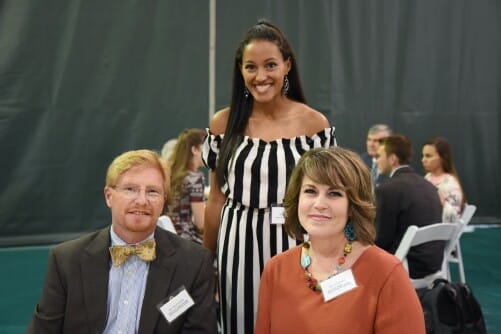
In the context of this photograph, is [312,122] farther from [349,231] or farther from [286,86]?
[349,231]

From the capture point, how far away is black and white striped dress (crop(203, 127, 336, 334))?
7.54ft

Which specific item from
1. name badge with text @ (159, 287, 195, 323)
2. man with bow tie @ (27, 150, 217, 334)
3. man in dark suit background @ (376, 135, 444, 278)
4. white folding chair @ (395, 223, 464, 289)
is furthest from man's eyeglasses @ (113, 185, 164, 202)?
man in dark suit background @ (376, 135, 444, 278)

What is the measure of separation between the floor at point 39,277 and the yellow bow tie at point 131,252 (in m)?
2.36

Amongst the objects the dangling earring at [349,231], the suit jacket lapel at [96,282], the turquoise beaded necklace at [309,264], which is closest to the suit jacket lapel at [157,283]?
the suit jacket lapel at [96,282]

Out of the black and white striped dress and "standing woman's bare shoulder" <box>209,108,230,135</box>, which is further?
"standing woman's bare shoulder" <box>209,108,230,135</box>

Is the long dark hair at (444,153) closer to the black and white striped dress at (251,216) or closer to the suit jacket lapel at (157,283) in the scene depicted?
the black and white striped dress at (251,216)

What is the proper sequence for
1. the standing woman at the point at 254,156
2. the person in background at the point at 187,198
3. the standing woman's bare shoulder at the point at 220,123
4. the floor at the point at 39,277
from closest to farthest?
the standing woman at the point at 254,156 < the standing woman's bare shoulder at the point at 220,123 < the person in background at the point at 187,198 < the floor at the point at 39,277

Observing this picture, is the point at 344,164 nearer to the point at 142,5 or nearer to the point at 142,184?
the point at 142,184

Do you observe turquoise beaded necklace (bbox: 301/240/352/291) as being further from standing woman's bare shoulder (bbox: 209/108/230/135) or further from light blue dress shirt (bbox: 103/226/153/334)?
standing woman's bare shoulder (bbox: 209/108/230/135)

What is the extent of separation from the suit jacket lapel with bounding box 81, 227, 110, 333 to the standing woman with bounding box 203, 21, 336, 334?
488 millimetres

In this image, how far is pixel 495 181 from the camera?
9.05m

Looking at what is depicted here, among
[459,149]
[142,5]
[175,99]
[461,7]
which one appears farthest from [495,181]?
[142,5]

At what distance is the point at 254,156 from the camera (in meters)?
2.32

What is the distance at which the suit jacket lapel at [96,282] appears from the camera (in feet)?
6.68
